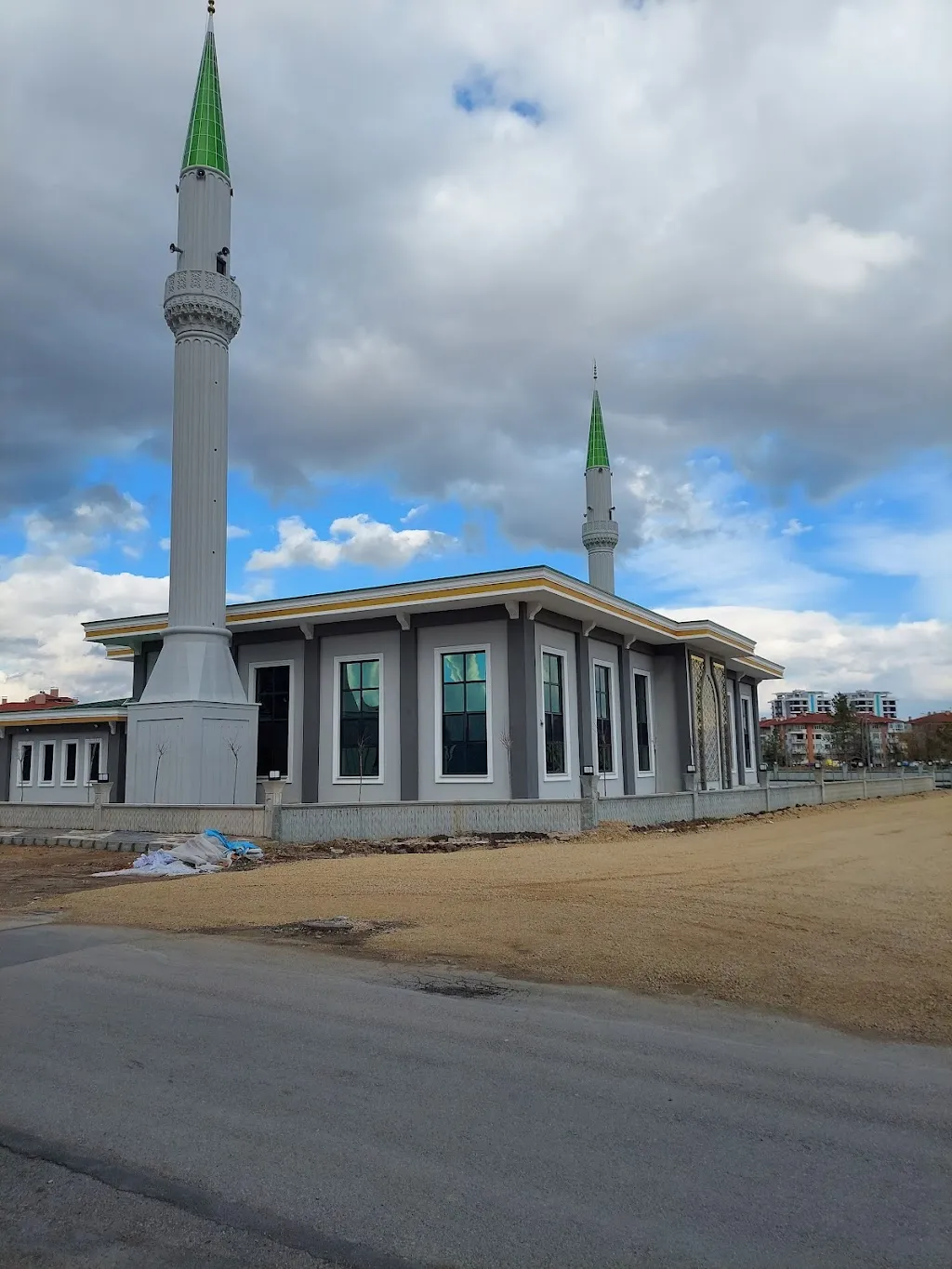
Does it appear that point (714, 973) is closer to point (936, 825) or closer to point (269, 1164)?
point (269, 1164)

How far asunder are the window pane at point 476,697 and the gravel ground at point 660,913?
606 centimetres

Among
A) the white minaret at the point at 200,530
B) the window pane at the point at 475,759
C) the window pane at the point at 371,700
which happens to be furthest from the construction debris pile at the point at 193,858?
the window pane at the point at 371,700

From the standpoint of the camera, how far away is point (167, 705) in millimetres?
A: 21906

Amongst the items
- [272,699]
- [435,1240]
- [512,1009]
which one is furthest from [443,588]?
[435,1240]

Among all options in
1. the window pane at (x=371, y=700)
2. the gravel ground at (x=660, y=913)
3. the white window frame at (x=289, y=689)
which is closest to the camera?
the gravel ground at (x=660, y=913)

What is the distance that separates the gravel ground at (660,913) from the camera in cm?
716

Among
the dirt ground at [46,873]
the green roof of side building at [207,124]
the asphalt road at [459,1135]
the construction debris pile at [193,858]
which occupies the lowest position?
the asphalt road at [459,1135]

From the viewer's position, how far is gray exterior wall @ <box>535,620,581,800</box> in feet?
74.1

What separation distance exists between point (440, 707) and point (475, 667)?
1.35m

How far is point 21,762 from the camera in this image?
110 feet

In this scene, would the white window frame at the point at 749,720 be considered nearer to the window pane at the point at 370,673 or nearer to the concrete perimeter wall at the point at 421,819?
the window pane at the point at 370,673

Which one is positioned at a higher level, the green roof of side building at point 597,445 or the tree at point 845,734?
the green roof of side building at point 597,445

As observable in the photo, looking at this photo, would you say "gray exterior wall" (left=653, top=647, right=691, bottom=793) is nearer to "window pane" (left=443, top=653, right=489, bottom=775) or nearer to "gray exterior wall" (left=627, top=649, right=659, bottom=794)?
"gray exterior wall" (left=627, top=649, right=659, bottom=794)

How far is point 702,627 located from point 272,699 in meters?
13.4
